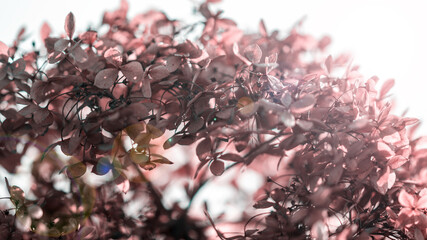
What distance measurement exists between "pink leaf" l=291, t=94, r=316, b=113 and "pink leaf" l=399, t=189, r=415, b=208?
23cm

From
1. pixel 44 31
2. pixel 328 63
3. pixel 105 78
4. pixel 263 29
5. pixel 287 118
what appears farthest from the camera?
pixel 263 29

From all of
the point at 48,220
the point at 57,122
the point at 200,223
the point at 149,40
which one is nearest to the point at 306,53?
the point at 149,40

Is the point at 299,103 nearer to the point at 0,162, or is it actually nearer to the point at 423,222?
the point at 423,222

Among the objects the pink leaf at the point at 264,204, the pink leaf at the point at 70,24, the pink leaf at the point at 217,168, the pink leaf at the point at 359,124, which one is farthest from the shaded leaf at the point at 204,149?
the pink leaf at the point at 70,24

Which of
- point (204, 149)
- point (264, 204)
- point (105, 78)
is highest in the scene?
point (105, 78)

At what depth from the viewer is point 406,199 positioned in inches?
27.1

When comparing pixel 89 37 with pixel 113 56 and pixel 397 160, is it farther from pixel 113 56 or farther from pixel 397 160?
pixel 397 160

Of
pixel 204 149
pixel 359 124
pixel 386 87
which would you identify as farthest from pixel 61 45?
pixel 386 87

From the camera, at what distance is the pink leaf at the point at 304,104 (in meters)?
0.63

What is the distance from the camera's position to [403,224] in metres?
0.69

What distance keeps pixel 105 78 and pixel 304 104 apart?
0.36 metres

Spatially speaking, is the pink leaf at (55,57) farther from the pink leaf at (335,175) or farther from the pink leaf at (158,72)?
the pink leaf at (335,175)

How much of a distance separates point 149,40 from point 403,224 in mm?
721

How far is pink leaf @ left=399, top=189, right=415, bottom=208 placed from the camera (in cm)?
69
